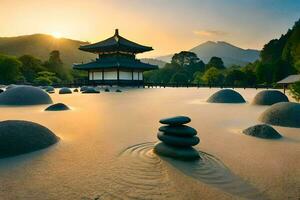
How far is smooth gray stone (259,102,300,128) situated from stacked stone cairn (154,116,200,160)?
215 inches

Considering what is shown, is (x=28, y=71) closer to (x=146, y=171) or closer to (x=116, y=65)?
(x=116, y=65)

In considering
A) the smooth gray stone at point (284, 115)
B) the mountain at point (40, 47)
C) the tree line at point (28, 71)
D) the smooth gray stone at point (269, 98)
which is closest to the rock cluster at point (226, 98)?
the smooth gray stone at point (269, 98)

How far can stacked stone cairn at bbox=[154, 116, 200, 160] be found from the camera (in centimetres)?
575

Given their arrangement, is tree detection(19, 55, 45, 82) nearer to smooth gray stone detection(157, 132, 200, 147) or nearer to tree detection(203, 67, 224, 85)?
tree detection(203, 67, 224, 85)

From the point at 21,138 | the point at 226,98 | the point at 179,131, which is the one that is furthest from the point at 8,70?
the point at 179,131

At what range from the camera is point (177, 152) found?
5.77 metres

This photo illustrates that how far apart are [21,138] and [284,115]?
355 inches

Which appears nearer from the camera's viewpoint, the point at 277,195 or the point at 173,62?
the point at 277,195

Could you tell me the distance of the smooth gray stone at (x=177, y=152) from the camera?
18.7ft

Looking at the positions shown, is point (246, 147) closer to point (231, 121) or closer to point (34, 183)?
point (231, 121)

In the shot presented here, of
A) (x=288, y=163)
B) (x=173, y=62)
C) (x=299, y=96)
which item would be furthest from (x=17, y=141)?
(x=173, y=62)

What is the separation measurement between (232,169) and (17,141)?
15.7ft

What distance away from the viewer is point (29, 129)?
6605 mm

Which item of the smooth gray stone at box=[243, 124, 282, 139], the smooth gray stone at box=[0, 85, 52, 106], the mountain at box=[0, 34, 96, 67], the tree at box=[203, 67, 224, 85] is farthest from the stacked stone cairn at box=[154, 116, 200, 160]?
the mountain at box=[0, 34, 96, 67]
